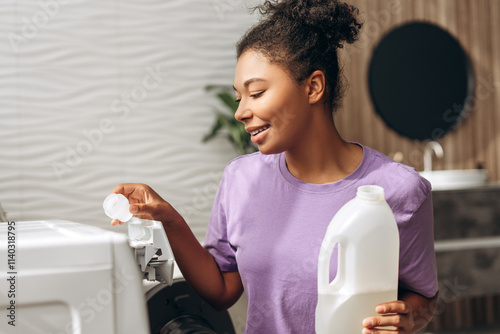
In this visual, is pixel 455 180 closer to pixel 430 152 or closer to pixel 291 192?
pixel 430 152

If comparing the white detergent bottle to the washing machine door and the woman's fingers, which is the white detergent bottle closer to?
the woman's fingers

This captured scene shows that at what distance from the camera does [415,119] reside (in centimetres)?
340

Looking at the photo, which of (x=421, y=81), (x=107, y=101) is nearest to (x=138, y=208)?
(x=107, y=101)

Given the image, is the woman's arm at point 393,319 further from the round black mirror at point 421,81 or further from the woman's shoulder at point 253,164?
the round black mirror at point 421,81

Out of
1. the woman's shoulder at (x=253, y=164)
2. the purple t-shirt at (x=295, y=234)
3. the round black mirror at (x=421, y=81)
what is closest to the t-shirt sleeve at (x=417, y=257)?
the purple t-shirt at (x=295, y=234)

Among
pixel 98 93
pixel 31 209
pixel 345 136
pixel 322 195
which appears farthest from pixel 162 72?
pixel 322 195

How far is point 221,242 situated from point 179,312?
23 cm

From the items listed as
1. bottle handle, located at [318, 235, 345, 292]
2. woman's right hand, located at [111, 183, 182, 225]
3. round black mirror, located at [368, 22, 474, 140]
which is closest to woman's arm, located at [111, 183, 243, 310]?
woman's right hand, located at [111, 183, 182, 225]

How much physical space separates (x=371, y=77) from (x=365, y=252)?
8.79 feet

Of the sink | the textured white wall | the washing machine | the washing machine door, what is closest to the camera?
the washing machine

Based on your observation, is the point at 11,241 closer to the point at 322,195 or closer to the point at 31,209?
the point at 322,195

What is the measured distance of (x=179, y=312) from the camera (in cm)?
128

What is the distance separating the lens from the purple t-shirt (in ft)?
3.40

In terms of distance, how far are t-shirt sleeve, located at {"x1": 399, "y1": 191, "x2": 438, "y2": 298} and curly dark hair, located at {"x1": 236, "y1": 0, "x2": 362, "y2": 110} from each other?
0.35m
